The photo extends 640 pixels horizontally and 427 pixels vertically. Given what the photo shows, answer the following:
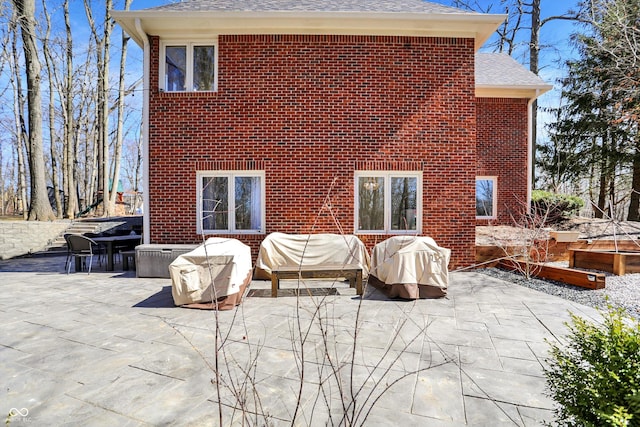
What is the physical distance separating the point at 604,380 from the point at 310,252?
17.6ft

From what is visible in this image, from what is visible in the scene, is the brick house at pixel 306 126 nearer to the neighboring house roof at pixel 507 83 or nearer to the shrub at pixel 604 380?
the neighboring house roof at pixel 507 83

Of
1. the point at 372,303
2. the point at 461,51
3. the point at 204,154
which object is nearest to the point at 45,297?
the point at 204,154

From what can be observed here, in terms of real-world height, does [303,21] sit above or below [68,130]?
above

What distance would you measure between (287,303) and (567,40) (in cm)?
1699

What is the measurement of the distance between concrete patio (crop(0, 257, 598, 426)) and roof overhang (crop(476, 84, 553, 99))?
7755mm

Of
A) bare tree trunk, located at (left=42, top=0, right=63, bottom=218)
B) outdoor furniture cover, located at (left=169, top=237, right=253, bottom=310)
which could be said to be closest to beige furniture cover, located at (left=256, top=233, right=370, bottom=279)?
outdoor furniture cover, located at (left=169, top=237, right=253, bottom=310)

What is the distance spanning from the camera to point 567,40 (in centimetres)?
1445

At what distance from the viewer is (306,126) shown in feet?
A: 24.7

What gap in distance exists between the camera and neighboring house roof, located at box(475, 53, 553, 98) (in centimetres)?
1080

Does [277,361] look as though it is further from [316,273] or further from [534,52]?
[534,52]

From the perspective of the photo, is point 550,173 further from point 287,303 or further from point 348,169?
point 287,303

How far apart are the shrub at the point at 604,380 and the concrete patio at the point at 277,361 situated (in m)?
0.72

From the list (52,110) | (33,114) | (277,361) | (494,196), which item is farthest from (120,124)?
(277,361)

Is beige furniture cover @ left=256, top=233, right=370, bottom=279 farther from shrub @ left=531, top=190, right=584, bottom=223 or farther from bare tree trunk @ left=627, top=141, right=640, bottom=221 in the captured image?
bare tree trunk @ left=627, top=141, right=640, bottom=221
